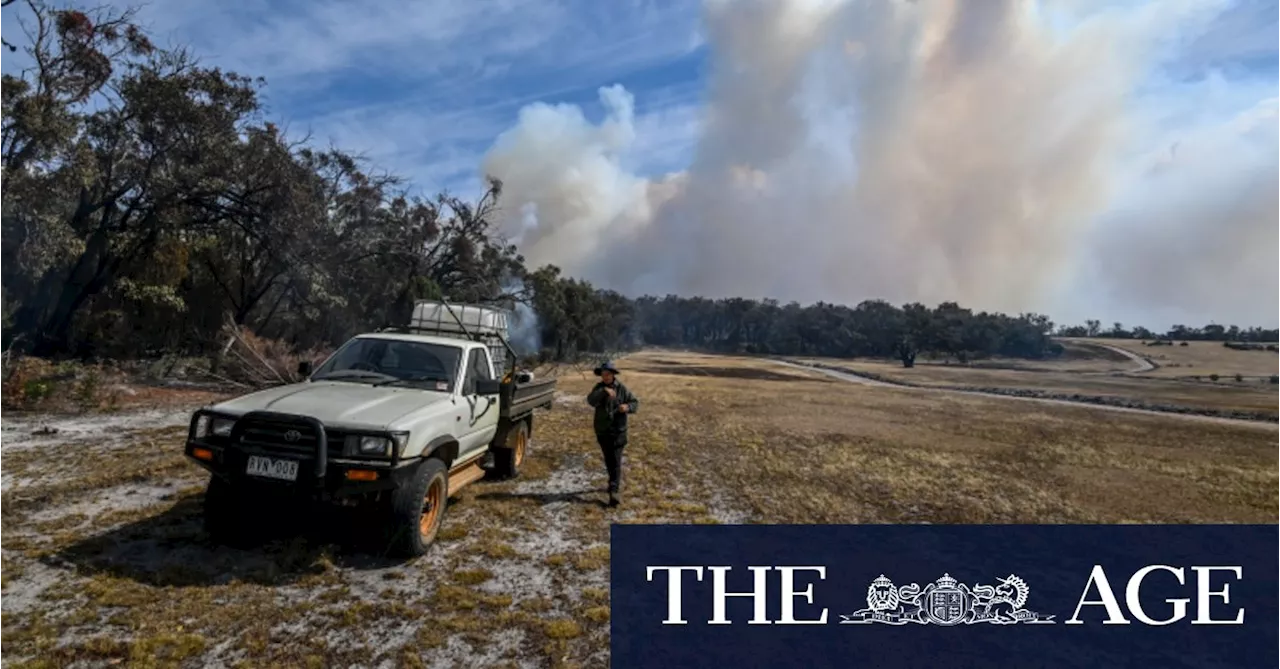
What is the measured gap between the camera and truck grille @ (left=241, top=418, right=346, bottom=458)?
520 cm

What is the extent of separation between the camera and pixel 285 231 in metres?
21.0

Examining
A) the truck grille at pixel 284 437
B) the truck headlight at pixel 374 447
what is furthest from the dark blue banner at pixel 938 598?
the truck grille at pixel 284 437

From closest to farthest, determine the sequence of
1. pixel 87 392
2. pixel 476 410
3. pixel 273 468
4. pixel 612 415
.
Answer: pixel 273 468 → pixel 476 410 → pixel 612 415 → pixel 87 392

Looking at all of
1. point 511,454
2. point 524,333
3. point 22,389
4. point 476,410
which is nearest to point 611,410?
point 476,410

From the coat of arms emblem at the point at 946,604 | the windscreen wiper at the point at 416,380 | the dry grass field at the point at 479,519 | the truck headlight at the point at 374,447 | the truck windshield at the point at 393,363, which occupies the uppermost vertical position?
the truck windshield at the point at 393,363

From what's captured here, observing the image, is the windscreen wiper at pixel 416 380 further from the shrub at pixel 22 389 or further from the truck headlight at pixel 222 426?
the shrub at pixel 22 389

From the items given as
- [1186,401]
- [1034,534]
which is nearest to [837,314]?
[1186,401]

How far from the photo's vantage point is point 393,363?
7156 millimetres

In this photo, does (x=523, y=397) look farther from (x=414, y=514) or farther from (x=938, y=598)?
(x=938, y=598)

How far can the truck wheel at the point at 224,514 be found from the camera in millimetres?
5816

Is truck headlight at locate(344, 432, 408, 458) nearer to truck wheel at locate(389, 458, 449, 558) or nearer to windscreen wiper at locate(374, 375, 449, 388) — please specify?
truck wheel at locate(389, 458, 449, 558)

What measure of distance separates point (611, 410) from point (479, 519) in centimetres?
201

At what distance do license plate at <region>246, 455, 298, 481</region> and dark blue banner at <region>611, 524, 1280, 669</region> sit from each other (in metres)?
2.74

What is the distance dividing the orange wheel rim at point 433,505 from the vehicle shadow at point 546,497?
Answer: 6.70 ft
